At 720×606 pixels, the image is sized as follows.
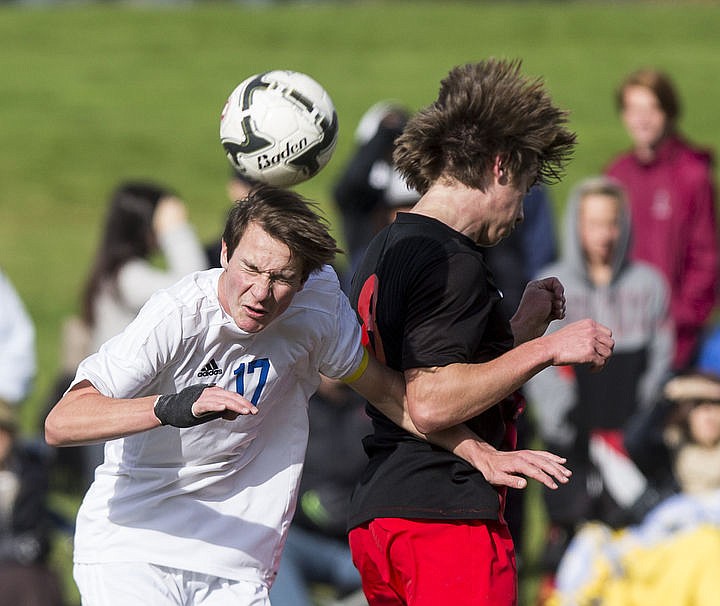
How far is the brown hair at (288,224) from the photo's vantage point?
3.84 metres

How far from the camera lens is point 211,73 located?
25922 mm

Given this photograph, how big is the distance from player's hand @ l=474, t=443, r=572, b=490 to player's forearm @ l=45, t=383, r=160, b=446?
38.2 inches

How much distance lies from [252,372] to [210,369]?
0.13 meters

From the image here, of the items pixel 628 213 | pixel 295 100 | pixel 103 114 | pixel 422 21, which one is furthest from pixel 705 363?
pixel 422 21

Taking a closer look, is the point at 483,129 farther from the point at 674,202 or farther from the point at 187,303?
the point at 674,202

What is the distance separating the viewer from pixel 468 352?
3938 millimetres

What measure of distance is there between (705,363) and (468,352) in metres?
4.67

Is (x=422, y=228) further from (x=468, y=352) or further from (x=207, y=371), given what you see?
(x=207, y=371)

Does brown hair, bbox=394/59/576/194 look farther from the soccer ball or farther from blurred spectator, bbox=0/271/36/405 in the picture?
blurred spectator, bbox=0/271/36/405

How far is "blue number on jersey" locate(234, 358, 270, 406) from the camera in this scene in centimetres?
407

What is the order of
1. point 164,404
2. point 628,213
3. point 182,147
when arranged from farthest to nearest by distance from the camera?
point 182,147
point 628,213
point 164,404

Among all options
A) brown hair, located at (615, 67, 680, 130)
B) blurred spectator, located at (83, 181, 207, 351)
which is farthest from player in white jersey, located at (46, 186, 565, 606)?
brown hair, located at (615, 67, 680, 130)

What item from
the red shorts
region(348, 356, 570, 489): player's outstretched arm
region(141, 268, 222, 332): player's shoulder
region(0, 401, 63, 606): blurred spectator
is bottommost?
region(0, 401, 63, 606): blurred spectator

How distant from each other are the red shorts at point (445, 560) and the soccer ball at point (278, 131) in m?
1.17
